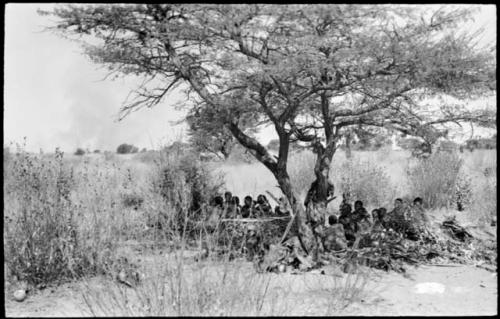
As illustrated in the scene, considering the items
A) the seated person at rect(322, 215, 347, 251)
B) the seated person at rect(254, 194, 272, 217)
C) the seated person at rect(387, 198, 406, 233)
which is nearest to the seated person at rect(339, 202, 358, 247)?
the seated person at rect(322, 215, 347, 251)

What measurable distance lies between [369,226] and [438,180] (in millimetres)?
6172

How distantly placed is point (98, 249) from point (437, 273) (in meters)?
4.79

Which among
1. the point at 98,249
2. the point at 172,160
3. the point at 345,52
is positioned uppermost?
the point at 345,52

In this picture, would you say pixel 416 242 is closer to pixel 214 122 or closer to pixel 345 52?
pixel 345 52

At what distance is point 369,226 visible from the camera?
8.57 m

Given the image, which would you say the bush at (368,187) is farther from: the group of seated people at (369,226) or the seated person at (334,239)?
the seated person at (334,239)

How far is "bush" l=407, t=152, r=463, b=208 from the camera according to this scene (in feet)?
45.7

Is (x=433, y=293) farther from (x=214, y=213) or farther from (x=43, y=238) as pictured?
(x=43, y=238)

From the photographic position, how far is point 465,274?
7840 millimetres

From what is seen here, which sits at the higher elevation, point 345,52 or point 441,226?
point 345,52

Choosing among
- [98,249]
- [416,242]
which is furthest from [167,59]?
[416,242]

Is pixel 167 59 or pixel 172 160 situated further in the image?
pixel 172 160

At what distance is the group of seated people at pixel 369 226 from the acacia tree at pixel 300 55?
13.4 inches

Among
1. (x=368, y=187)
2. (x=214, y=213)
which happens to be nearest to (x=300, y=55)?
(x=214, y=213)
